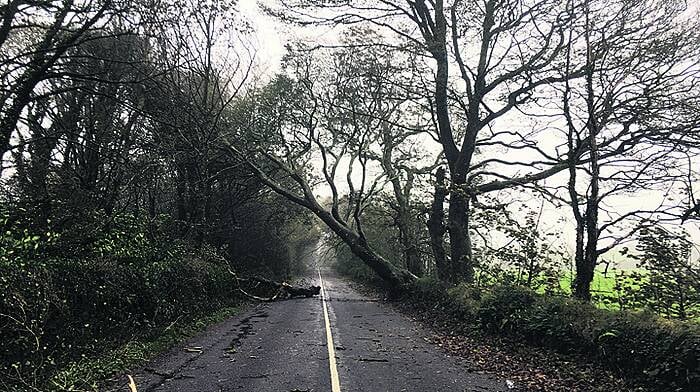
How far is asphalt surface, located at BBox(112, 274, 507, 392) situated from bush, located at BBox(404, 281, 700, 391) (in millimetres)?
1631

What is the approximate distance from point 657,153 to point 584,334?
5975mm

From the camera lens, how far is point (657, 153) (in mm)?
12688

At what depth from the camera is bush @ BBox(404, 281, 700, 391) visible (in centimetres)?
661

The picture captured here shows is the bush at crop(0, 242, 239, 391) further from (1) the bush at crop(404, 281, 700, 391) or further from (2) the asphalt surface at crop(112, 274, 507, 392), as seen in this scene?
(1) the bush at crop(404, 281, 700, 391)

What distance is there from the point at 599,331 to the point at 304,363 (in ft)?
15.5

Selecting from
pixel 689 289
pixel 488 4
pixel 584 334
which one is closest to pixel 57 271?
pixel 584 334

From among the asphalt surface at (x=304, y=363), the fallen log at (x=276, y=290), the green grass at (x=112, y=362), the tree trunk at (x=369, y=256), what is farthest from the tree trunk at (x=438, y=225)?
the green grass at (x=112, y=362)

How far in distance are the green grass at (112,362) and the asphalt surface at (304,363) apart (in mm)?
302

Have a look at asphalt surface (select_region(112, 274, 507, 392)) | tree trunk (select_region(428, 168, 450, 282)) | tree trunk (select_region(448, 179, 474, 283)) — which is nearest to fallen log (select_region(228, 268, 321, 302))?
tree trunk (select_region(428, 168, 450, 282))

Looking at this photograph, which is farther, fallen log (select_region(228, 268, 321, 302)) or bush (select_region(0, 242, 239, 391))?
fallen log (select_region(228, 268, 321, 302))

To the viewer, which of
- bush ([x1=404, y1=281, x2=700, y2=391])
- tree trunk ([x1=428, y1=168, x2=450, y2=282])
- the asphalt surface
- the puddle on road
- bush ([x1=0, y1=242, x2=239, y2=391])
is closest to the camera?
bush ([x1=404, y1=281, x2=700, y2=391])

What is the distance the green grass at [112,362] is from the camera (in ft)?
24.0

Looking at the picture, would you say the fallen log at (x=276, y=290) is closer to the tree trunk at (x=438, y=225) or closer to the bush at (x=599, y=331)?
the tree trunk at (x=438, y=225)

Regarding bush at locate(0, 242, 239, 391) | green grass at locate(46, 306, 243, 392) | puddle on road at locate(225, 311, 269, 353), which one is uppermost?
bush at locate(0, 242, 239, 391)
